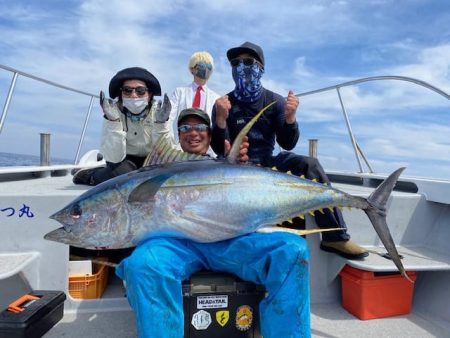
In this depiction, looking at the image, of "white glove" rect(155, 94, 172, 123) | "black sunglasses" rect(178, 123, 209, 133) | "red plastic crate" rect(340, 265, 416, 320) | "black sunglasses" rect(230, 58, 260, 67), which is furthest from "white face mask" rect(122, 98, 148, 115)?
"red plastic crate" rect(340, 265, 416, 320)

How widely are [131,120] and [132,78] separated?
0.39 m

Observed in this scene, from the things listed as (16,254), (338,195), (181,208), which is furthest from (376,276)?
(16,254)

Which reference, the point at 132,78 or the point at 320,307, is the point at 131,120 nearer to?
the point at 132,78

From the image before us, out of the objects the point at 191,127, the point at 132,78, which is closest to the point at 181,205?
the point at 191,127

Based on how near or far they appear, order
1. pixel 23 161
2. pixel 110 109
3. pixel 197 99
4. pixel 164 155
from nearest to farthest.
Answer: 1. pixel 164 155
2. pixel 110 109
3. pixel 197 99
4. pixel 23 161

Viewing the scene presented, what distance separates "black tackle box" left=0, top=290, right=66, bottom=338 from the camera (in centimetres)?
218

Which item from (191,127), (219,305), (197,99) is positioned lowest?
(219,305)

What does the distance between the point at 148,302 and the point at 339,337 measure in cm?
154

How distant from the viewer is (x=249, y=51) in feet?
10.5

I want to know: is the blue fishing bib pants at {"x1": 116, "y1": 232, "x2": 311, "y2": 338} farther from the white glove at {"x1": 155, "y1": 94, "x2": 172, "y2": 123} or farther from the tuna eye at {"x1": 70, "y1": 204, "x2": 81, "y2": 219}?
the white glove at {"x1": 155, "y1": 94, "x2": 172, "y2": 123}

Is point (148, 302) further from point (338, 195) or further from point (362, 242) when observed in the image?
point (362, 242)

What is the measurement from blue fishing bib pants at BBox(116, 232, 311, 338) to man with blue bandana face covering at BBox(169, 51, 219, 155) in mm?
2796

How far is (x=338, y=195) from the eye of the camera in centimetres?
231

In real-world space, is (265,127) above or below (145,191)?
above
